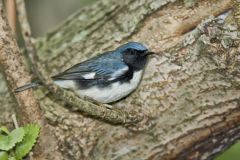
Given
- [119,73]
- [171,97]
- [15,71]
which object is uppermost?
[15,71]

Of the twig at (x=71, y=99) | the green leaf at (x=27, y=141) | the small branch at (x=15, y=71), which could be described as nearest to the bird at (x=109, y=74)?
the twig at (x=71, y=99)

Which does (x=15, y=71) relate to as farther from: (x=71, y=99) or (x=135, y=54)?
(x=135, y=54)

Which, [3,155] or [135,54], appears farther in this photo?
[135,54]

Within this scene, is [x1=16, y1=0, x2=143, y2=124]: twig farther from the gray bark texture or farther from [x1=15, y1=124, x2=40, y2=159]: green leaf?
[x1=15, y1=124, x2=40, y2=159]: green leaf

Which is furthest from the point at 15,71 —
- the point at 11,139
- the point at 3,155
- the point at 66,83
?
the point at 66,83

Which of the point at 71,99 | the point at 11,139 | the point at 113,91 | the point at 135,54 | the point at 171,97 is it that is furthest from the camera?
the point at 135,54

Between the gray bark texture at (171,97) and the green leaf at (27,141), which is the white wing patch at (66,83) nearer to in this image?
the gray bark texture at (171,97)

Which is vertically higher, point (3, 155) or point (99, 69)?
point (99, 69)

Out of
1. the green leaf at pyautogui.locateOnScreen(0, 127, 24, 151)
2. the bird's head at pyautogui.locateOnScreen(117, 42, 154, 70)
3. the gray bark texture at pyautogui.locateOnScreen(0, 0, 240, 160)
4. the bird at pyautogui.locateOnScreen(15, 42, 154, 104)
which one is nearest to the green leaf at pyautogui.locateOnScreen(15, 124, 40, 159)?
the green leaf at pyautogui.locateOnScreen(0, 127, 24, 151)

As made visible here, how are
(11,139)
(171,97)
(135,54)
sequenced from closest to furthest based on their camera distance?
(11,139), (171,97), (135,54)
